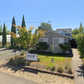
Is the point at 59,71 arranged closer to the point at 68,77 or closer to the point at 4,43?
the point at 68,77

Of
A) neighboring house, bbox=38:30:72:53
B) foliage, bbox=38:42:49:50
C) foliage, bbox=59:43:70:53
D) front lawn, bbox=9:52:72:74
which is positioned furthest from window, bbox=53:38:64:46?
front lawn, bbox=9:52:72:74

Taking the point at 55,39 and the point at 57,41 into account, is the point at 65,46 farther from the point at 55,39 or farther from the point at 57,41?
the point at 55,39

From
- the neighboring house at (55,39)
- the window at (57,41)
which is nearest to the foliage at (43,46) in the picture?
the neighboring house at (55,39)

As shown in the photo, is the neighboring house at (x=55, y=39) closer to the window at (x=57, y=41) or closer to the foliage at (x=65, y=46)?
the window at (x=57, y=41)

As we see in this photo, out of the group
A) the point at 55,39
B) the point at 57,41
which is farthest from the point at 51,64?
the point at 55,39

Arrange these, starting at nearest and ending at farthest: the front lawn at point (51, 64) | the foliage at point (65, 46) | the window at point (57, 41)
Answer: the front lawn at point (51, 64) → the foliage at point (65, 46) → the window at point (57, 41)

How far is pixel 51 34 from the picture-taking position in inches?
486

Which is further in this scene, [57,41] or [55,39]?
[55,39]

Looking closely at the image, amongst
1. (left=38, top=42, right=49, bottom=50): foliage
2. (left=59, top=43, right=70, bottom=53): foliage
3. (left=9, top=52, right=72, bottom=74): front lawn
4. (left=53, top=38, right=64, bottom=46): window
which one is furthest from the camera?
(left=38, top=42, right=49, bottom=50): foliage

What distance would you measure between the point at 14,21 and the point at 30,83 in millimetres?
21933

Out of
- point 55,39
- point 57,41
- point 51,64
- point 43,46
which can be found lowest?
point 51,64

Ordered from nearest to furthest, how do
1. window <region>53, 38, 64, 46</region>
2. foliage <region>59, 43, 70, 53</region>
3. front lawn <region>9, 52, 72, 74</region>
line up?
front lawn <region>9, 52, 72, 74</region>, foliage <region>59, 43, 70, 53</region>, window <region>53, 38, 64, 46</region>

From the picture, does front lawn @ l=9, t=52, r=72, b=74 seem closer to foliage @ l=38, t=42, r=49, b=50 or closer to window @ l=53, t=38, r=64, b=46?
foliage @ l=38, t=42, r=49, b=50

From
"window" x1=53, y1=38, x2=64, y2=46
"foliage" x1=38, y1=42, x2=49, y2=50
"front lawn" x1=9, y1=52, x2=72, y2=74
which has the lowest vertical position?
"front lawn" x1=9, y1=52, x2=72, y2=74
